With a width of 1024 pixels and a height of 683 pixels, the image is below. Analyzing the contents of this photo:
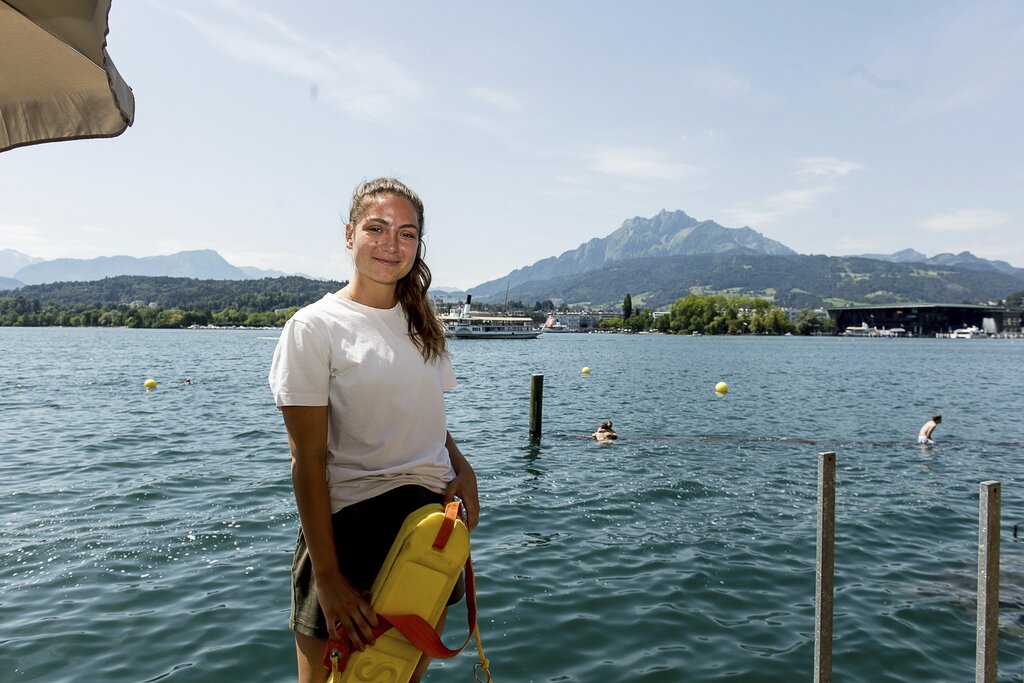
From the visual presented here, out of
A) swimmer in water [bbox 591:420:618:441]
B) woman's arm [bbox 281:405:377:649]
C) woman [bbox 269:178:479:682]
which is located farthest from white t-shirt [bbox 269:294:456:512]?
swimmer in water [bbox 591:420:618:441]

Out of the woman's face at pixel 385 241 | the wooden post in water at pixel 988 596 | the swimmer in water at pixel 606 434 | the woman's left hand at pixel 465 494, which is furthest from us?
the swimmer in water at pixel 606 434

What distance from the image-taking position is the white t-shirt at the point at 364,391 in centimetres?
247

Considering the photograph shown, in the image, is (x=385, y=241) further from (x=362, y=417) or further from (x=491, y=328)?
(x=491, y=328)

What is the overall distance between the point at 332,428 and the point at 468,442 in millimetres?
16899

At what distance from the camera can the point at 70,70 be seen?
291 cm

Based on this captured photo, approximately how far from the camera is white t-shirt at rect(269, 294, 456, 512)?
8.10 ft

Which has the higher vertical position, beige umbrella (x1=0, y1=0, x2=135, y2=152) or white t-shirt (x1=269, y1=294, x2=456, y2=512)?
beige umbrella (x1=0, y1=0, x2=135, y2=152)

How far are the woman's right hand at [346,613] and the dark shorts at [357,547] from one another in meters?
0.12

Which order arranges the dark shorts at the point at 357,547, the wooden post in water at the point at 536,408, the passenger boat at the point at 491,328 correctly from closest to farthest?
the dark shorts at the point at 357,547
the wooden post in water at the point at 536,408
the passenger boat at the point at 491,328

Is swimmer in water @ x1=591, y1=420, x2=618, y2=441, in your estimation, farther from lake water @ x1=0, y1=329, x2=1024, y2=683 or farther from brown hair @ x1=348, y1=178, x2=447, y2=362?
brown hair @ x1=348, y1=178, x2=447, y2=362

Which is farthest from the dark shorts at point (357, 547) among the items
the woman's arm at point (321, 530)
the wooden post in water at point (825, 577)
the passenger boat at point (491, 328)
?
the passenger boat at point (491, 328)

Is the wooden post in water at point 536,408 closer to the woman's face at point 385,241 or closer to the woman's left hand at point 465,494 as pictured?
the woman's left hand at point 465,494

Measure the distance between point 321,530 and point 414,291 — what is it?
1117mm

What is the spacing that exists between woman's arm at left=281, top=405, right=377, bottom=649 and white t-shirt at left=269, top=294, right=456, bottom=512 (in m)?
0.12
